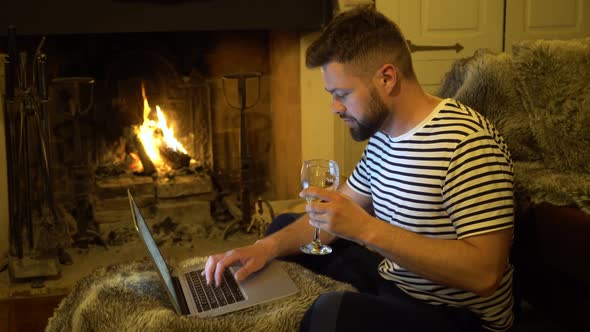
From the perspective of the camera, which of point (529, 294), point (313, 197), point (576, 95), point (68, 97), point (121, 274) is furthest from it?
point (68, 97)

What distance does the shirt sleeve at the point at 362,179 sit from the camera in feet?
5.71

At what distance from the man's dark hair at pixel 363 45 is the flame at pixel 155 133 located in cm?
186

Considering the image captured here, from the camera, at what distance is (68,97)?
10.4 feet

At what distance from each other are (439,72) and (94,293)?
2.26 m

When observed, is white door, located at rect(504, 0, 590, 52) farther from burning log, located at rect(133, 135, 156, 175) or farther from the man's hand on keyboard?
the man's hand on keyboard

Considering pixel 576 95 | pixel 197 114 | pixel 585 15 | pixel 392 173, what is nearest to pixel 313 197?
pixel 392 173

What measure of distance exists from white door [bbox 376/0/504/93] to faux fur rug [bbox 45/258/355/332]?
6.28 ft

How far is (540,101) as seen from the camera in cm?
193

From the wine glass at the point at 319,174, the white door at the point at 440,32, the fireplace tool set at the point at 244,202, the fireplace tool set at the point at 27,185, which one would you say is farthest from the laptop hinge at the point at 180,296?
the white door at the point at 440,32

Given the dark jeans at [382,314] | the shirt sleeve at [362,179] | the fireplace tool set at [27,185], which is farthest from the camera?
the fireplace tool set at [27,185]

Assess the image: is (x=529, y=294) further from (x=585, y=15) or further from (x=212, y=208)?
(x=585, y=15)

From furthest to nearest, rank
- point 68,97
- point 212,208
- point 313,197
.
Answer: point 212,208 → point 68,97 → point 313,197

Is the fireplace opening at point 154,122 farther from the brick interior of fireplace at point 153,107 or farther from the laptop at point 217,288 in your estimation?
the laptop at point 217,288

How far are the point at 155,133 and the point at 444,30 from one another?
4.77 ft
